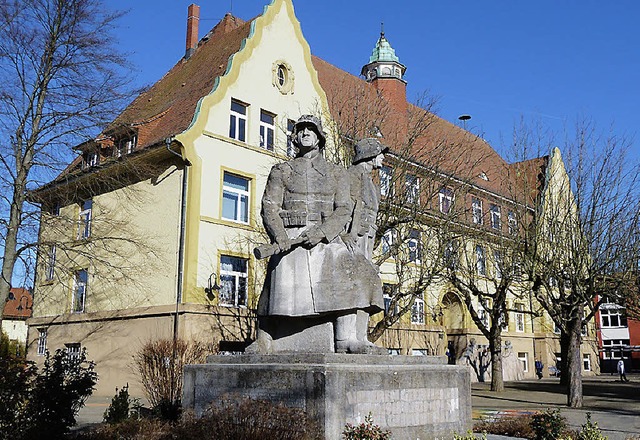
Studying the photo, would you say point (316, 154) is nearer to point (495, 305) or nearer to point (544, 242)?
point (544, 242)

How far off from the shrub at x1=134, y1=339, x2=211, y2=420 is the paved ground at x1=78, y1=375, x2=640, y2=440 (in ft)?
4.24

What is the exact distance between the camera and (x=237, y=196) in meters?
24.5

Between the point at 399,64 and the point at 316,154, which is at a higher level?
the point at 399,64

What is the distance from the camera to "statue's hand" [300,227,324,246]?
7.35 meters

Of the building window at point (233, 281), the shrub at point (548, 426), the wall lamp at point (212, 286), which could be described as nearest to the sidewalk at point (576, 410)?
the shrub at point (548, 426)

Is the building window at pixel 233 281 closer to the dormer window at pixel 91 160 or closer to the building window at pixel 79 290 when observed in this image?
the building window at pixel 79 290

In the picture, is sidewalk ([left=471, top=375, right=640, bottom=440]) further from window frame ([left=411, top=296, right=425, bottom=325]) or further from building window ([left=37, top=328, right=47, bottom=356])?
building window ([left=37, top=328, right=47, bottom=356])

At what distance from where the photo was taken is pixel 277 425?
5.97m

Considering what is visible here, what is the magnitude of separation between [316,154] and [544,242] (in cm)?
1502

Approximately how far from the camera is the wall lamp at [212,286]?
2231 cm

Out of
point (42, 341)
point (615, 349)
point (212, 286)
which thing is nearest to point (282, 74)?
point (212, 286)

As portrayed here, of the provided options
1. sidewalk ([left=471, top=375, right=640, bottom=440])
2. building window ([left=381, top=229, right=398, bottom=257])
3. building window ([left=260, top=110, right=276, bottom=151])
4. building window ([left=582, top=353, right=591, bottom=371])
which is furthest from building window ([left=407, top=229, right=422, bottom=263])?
building window ([left=582, top=353, right=591, bottom=371])

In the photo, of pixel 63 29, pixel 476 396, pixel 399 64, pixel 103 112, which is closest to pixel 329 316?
pixel 103 112

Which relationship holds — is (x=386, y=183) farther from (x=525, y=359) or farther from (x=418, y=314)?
(x=525, y=359)
